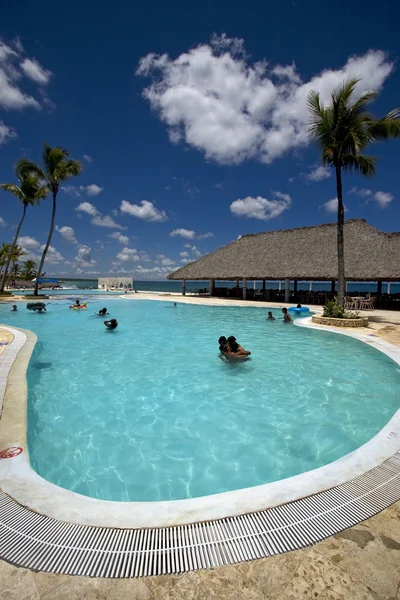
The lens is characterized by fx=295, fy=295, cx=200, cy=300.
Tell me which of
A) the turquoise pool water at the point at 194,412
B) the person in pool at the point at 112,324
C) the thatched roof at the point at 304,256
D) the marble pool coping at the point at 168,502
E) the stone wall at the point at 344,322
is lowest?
the turquoise pool water at the point at 194,412

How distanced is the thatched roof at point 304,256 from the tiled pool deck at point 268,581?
1995 centimetres

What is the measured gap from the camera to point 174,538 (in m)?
2.19

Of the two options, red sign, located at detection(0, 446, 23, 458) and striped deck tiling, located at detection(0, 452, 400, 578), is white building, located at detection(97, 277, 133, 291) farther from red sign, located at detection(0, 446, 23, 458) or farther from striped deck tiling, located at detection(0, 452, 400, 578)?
striped deck tiling, located at detection(0, 452, 400, 578)

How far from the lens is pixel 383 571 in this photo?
187cm

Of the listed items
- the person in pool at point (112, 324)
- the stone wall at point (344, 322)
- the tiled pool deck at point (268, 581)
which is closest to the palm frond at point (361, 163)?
the stone wall at point (344, 322)

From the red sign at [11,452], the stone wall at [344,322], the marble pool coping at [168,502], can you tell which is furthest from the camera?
the stone wall at [344,322]

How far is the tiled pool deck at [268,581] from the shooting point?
5.70ft

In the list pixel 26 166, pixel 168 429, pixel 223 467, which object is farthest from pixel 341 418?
pixel 26 166

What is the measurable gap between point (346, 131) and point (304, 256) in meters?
11.8

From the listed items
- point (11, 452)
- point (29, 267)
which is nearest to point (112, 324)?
point (11, 452)

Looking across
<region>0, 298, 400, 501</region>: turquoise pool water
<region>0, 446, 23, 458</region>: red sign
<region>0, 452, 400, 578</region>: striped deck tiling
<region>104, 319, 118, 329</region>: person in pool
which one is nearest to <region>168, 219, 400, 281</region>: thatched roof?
<region>0, 298, 400, 501</region>: turquoise pool water

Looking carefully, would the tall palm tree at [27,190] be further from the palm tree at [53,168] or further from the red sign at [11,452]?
the red sign at [11,452]

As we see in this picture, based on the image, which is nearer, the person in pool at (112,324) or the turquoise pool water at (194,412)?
the turquoise pool water at (194,412)

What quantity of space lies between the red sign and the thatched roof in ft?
68.2
